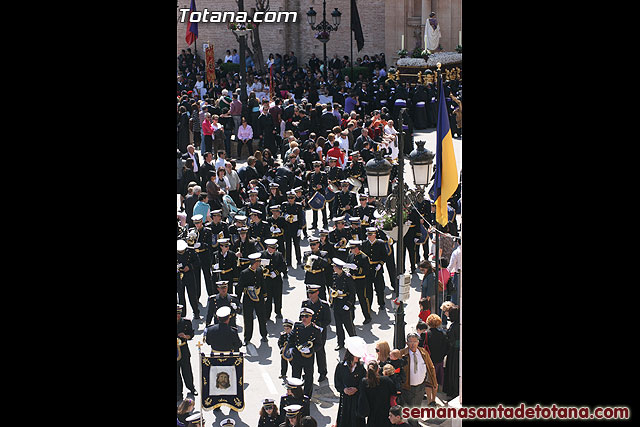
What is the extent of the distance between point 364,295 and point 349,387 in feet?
13.3

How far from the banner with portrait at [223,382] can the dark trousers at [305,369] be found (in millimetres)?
832

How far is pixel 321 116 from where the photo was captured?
990 inches

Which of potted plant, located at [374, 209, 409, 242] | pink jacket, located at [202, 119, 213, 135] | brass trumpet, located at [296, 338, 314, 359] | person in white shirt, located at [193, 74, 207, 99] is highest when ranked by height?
person in white shirt, located at [193, 74, 207, 99]

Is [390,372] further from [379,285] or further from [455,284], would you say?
[379,285]

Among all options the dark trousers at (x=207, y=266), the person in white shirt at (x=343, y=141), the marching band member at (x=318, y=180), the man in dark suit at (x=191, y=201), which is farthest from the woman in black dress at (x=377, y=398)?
the person in white shirt at (x=343, y=141)

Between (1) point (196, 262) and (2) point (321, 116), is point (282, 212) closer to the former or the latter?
(1) point (196, 262)

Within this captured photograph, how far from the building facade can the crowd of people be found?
39.0 ft

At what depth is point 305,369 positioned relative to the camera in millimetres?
12250

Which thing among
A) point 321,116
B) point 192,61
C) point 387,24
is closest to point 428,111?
point 321,116

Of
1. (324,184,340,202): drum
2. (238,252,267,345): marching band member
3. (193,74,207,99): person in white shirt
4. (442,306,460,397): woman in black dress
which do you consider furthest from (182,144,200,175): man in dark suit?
(193,74,207,99): person in white shirt

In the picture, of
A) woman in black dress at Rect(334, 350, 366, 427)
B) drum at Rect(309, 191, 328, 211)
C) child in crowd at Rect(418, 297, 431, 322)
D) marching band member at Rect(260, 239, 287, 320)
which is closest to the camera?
woman in black dress at Rect(334, 350, 366, 427)

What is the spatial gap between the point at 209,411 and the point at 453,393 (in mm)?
2921

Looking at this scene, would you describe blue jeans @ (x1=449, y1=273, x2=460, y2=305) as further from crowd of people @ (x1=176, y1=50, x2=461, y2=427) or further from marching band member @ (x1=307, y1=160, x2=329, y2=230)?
marching band member @ (x1=307, y1=160, x2=329, y2=230)

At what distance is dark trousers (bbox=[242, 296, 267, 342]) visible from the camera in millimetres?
14039
